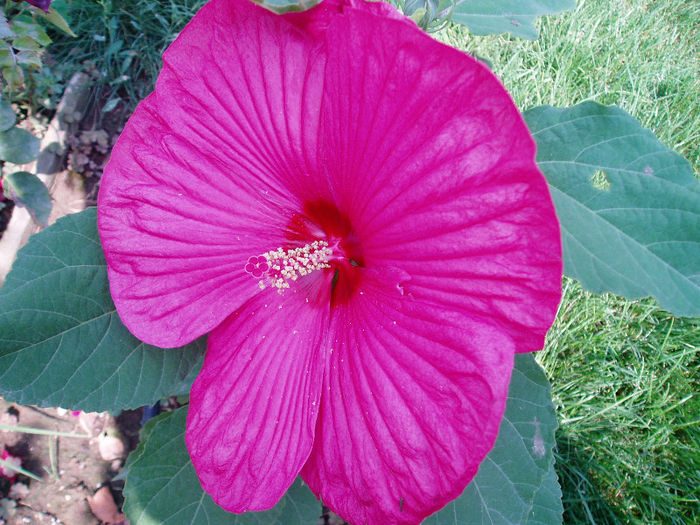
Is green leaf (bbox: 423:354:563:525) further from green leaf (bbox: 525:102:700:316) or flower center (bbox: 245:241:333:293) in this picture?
flower center (bbox: 245:241:333:293)

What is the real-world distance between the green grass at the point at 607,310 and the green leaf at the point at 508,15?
4.30 feet

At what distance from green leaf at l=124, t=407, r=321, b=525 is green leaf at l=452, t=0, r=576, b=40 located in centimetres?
104

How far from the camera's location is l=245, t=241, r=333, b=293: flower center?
3.14 feet

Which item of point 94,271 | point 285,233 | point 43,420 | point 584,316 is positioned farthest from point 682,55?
point 43,420

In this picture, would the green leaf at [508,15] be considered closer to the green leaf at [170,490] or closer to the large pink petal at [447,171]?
the large pink petal at [447,171]

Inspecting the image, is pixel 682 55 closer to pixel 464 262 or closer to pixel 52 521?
pixel 464 262

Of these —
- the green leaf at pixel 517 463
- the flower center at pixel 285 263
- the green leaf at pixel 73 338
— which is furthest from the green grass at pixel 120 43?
the green leaf at pixel 517 463

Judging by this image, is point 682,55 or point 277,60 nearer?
point 277,60

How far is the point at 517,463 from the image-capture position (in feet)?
3.59

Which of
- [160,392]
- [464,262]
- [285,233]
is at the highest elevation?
[464,262]

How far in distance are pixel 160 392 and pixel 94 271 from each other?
10.6 inches

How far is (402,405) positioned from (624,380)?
1.90 meters

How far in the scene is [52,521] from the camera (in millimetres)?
2180

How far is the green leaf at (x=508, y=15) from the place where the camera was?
112cm
